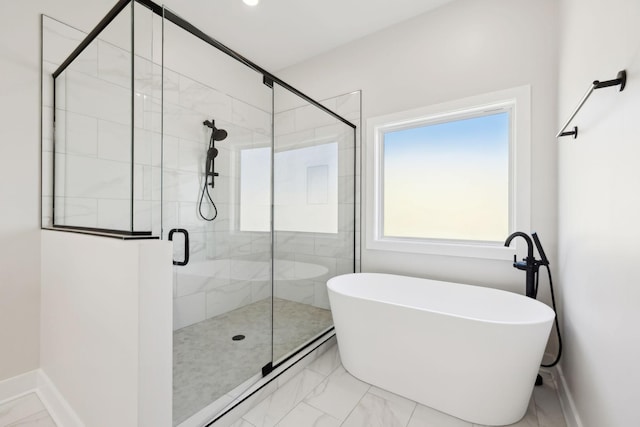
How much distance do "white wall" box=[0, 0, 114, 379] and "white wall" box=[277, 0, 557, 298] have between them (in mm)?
2365

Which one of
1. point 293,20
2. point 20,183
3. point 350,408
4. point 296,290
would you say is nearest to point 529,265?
point 350,408

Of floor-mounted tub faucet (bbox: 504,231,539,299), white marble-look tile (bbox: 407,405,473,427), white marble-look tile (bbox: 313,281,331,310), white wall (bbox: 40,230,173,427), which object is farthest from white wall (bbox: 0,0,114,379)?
floor-mounted tub faucet (bbox: 504,231,539,299)

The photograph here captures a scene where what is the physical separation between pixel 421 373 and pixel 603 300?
0.95 metres

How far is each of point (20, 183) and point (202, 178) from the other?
3.37 feet

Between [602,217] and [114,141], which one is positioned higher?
[114,141]

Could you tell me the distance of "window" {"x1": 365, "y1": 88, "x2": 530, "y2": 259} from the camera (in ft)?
6.90

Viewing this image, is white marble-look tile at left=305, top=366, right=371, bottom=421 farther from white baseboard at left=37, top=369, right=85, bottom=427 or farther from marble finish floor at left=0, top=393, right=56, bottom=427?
marble finish floor at left=0, top=393, right=56, bottom=427

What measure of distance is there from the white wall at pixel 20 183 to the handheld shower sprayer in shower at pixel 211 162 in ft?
3.22

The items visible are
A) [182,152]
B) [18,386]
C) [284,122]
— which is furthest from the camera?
[284,122]

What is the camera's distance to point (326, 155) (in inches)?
104

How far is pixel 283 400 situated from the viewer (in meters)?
1.64

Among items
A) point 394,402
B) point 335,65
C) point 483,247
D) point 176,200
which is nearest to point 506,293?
point 483,247

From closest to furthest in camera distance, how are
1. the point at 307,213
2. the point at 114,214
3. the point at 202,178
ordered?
1. the point at 114,214
2. the point at 202,178
3. the point at 307,213

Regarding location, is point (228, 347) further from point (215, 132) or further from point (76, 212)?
point (215, 132)
